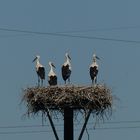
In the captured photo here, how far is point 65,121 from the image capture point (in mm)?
22000

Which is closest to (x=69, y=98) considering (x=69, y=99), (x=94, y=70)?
(x=69, y=99)

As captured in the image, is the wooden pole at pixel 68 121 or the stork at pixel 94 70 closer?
the wooden pole at pixel 68 121

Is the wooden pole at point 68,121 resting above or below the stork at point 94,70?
below

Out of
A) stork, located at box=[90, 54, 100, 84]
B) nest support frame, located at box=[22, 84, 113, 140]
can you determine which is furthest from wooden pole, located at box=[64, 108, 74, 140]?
stork, located at box=[90, 54, 100, 84]

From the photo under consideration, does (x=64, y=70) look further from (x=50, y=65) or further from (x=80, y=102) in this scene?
(x=80, y=102)

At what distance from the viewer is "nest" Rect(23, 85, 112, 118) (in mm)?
21734

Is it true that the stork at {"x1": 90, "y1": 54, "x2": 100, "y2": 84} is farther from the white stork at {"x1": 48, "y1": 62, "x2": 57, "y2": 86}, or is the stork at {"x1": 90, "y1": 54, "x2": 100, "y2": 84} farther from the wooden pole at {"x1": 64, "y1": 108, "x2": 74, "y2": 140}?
the wooden pole at {"x1": 64, "y1": 108, "x2": 74, "y2": 140}

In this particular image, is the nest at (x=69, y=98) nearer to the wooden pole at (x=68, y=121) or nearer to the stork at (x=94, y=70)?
the wooden pole at (x=68, y=121)

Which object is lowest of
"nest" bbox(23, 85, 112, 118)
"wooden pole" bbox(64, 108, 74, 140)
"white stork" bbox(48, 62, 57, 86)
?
"wooden pole" bbox(64, 108, 74, 140)

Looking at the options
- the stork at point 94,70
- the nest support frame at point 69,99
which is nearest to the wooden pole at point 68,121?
the nest support frame at point 69,99

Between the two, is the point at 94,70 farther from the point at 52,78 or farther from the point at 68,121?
the point at 68,121

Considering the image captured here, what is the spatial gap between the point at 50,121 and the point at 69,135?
1.98 feet

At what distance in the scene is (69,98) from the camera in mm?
21672

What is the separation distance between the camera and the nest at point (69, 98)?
2173 cm
